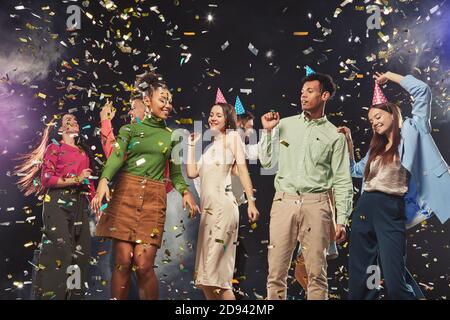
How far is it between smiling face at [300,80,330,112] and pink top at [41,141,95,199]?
4.99 feet

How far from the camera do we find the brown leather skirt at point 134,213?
3.66m

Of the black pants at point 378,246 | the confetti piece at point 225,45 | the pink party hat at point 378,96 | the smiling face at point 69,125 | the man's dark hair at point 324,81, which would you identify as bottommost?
the black pants at point 378,246

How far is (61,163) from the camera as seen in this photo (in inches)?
165

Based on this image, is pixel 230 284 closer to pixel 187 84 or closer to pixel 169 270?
pixel 169 270

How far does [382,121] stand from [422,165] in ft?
1.27

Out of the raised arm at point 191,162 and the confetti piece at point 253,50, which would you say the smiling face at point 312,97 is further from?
the raised arm at point 191,162

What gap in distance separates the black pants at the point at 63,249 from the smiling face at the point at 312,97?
1603mm

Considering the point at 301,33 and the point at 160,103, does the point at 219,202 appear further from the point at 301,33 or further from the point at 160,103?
the point at 301,33

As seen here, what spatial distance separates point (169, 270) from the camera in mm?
4391

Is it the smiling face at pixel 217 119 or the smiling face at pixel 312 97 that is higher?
the smiling face at pixel 312 97

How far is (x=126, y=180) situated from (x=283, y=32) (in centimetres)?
163

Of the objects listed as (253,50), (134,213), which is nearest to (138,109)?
(134,213)

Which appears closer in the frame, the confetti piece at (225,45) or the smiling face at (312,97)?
the smiling face at (312,97)

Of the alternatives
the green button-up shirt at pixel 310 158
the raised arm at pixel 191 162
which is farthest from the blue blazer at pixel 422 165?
the raised arm at pixel 191 162
